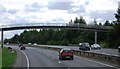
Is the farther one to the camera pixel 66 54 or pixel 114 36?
pixel 114 36

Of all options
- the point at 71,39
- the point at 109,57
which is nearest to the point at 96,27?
the point at 71,39

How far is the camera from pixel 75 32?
182m

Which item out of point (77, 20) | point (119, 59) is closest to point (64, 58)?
point (119, 59)

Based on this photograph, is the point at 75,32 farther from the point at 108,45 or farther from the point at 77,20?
the point at 108,45

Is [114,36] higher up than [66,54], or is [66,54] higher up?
[114,36]

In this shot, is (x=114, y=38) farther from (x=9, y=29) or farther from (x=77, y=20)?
(x=77, y=20)

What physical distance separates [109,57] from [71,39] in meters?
143

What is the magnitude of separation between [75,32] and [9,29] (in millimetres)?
75300

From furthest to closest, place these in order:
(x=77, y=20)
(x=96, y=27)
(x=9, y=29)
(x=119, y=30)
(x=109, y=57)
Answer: (x=77, y=20), (x=96, y=27), (x=9, y=29), (x=119, y=30), (x=109, y=57)

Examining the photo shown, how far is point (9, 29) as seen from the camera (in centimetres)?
11031

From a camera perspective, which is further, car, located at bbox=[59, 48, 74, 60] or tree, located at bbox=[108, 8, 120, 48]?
tree, located at bbox=[108, 8, 120, 48]

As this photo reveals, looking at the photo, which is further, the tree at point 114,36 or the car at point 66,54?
the tree at point 114,36

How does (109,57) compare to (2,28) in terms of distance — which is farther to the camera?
(2,28)

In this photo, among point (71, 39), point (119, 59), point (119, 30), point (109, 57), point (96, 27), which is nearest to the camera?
point (119, 59)
